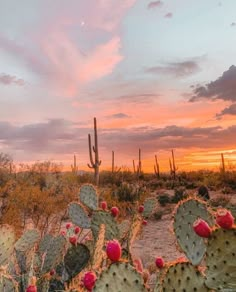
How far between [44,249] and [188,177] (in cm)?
3097

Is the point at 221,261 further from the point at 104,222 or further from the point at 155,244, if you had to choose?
the point at 155,244

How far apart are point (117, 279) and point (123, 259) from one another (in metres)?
0.21

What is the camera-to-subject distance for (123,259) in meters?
2.64

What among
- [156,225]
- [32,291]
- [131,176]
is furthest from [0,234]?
[131,176]

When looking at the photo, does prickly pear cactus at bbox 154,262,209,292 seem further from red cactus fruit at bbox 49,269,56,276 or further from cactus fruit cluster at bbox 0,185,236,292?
red cactus fruit at bbox 49,269,56,276

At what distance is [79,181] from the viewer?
2872cm

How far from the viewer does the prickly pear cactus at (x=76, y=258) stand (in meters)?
4.46

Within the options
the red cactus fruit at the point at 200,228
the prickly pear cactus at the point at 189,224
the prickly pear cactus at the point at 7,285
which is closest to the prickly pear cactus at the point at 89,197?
the prickly pear cactus at the point at 7,285

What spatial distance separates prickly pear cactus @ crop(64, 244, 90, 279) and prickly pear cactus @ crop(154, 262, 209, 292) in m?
1.94

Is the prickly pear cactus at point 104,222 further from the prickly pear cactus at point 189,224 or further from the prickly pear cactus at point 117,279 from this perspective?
the prickly pear cactus at point 117,279

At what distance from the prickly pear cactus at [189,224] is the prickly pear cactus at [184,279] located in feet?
1.24

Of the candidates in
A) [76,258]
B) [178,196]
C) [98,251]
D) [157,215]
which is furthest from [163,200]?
[98,251]

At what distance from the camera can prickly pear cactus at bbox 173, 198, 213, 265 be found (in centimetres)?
300

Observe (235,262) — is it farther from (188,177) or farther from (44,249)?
(188,177)
